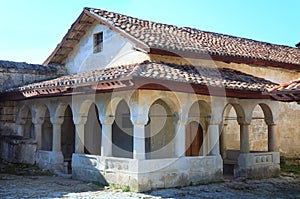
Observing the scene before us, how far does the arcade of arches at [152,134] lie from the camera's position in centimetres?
955

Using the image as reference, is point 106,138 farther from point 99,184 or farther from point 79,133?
point 79,133

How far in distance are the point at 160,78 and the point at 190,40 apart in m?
4.54

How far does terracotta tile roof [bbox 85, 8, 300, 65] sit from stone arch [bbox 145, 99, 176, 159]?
197 centimetres

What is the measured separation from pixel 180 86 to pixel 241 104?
119 inches

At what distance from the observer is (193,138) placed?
1266 centimetres

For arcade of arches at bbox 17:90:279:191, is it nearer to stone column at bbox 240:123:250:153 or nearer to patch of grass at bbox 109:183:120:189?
stone column at bbox 240:123:250:153

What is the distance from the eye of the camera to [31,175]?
1194 cm

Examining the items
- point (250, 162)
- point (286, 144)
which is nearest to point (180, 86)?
point (250, 162)

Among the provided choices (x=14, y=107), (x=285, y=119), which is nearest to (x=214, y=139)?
(x=285, y=119)

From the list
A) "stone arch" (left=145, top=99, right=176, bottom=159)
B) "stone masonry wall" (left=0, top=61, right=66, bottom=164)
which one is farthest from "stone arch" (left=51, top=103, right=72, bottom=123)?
"stone arch" (left=145, top=99, right=176, bottom=159)

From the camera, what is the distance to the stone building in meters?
9.52

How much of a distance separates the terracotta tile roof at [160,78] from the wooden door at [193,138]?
6.19ft

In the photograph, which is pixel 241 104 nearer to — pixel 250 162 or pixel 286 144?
pixel 250 162

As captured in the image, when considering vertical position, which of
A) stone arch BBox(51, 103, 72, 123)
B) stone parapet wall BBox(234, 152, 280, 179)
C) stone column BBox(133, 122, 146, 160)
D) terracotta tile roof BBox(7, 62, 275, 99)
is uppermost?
terracotta tile roof BBox(7, 62, 275, 99)
